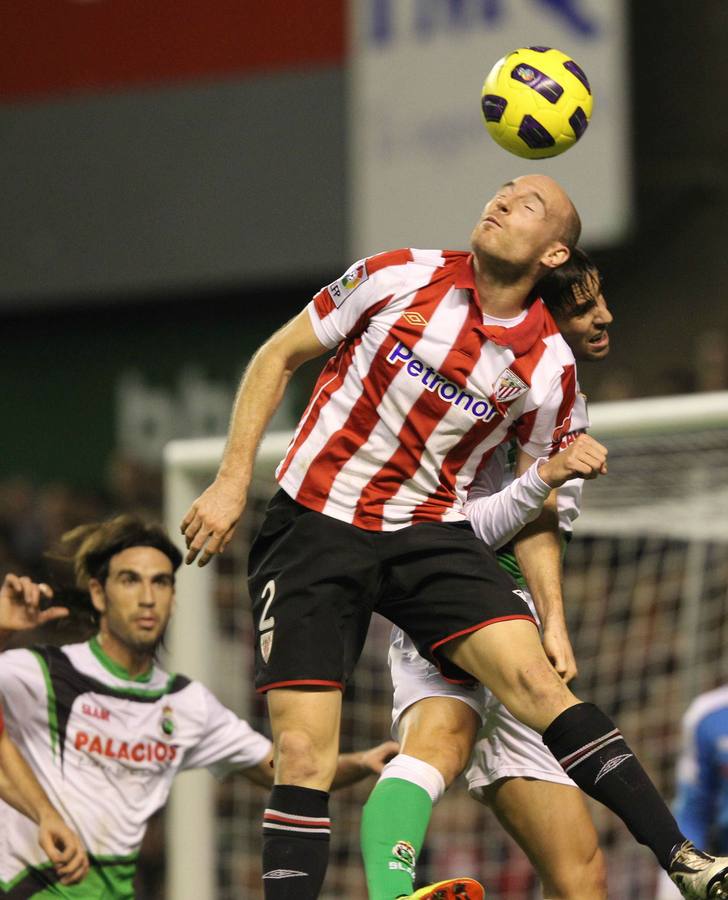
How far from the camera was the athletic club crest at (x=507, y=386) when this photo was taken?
3.69 meters

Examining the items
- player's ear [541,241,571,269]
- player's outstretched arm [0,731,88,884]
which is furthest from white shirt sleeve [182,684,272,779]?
player's ear [541,241,571,269]

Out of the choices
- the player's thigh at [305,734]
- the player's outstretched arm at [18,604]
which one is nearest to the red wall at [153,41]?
the player's outstretched arm at [18,604]

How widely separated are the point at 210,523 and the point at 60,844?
1181 mm

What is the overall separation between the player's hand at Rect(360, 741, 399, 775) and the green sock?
65 cm

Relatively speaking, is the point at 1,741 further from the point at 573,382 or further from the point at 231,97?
the point at 231,97

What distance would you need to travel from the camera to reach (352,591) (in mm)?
3656

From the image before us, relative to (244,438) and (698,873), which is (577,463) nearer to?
(244,438)

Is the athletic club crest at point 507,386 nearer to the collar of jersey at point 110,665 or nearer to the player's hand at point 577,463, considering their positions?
the player's hand at point 577,463

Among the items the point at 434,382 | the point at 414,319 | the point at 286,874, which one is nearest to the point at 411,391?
the point at 434,382

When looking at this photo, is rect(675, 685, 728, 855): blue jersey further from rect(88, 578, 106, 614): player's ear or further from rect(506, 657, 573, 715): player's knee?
rect(88, 578, 106, 614): player's ear

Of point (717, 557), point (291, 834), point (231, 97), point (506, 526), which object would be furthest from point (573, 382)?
point (231, 97)

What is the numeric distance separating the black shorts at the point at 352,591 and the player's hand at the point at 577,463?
0.81 feet

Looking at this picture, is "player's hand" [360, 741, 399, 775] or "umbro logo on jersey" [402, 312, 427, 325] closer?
"umbro logo on jersey" [402, 312, 427, 325]

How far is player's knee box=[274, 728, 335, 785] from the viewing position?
352 centimetres
